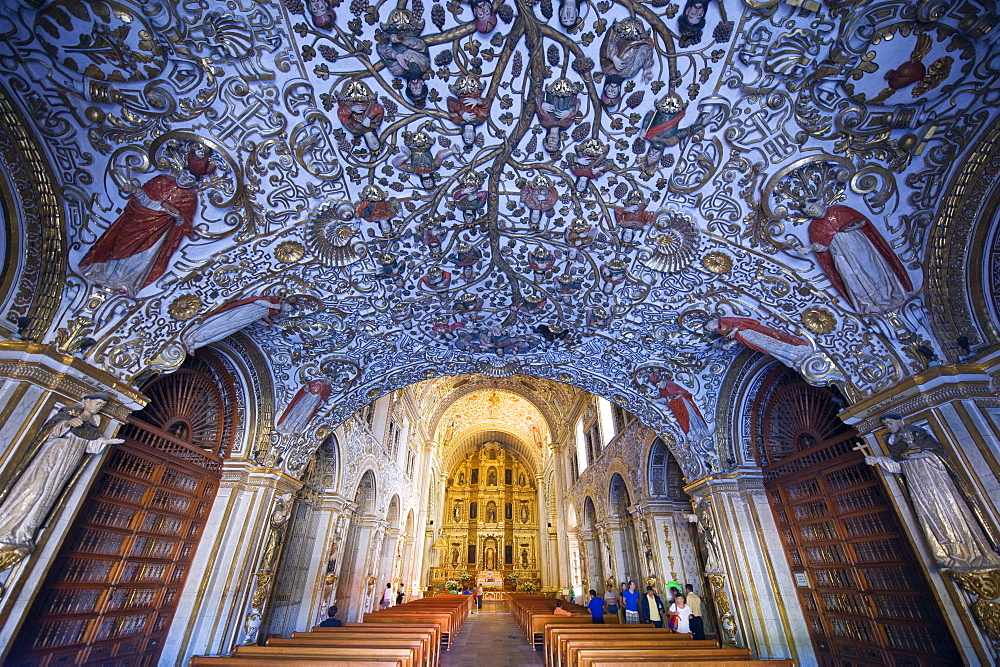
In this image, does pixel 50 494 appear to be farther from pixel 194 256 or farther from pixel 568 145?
pixel 568 145

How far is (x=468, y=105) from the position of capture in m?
3.91

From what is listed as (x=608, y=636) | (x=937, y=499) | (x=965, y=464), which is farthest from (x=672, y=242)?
(x=608, y=636)

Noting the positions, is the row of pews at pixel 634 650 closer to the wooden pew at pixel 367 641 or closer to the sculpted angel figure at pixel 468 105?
the wooden pew at pixel 367 641

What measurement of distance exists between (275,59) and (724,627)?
344 inches

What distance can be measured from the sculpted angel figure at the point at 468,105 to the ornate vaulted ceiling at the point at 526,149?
2 centimetres

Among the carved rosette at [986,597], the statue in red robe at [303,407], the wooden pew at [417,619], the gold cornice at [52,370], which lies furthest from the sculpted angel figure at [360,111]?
the wooden pew at [417,619]

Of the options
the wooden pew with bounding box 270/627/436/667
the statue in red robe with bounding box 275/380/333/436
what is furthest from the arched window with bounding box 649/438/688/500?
the statue in red robe with bounding box 275/380/333/436

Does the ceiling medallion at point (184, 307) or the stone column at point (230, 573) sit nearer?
the ceiling medallion at point (184, 307)

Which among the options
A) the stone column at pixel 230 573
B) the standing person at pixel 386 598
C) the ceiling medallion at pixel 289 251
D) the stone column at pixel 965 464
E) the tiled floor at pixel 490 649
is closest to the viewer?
the stone column at pixel 965 464

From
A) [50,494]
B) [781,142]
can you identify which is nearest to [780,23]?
[781,142]

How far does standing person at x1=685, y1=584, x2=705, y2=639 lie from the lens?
6.86m

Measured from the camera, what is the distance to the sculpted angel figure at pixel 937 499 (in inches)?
135

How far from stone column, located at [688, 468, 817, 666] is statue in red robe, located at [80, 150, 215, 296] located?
7900 mm

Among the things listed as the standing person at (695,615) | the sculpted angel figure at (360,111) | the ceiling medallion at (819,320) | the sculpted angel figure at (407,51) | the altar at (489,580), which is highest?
the sculpted angel figure at (407,51)
